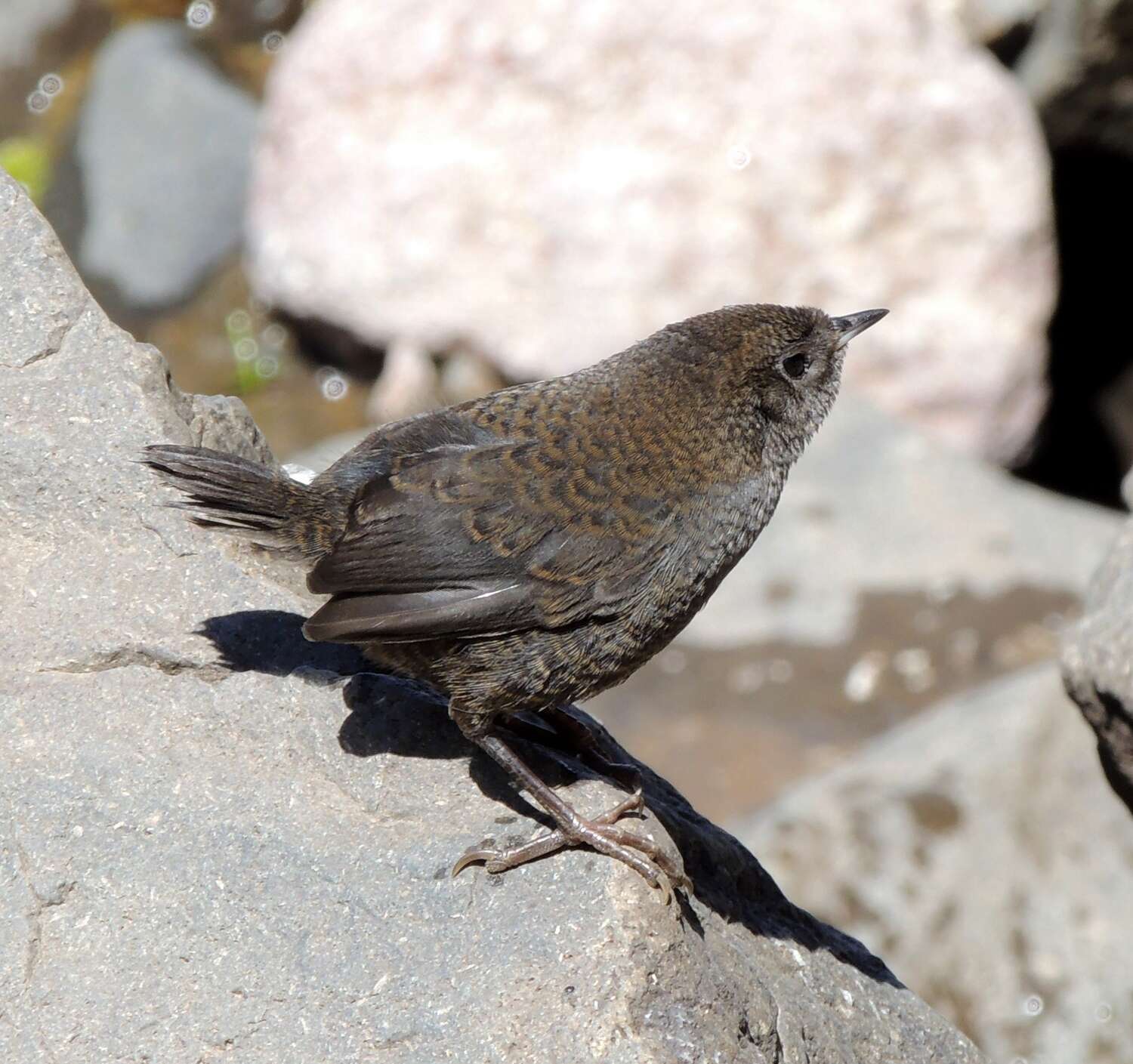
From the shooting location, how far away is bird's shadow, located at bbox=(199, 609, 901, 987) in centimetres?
400

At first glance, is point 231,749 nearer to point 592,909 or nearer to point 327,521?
point 327,521

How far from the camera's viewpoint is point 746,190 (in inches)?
Answer: 371

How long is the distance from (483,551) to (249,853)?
916mm

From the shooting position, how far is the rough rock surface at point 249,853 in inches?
135

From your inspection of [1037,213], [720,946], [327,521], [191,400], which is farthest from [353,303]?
[720,946]

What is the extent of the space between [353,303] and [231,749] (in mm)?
6709

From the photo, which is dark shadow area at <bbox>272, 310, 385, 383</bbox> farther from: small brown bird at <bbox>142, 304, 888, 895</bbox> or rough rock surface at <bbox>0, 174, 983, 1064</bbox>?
small brown bird at <bbox>142, 304, 888, 895</bbox>

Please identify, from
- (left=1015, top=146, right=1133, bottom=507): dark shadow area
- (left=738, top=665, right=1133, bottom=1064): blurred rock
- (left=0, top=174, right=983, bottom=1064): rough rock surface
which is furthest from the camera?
(left=1015, top=146, right=1133, bottom=507): dark shadow area

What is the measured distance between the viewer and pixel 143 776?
12.3 ft

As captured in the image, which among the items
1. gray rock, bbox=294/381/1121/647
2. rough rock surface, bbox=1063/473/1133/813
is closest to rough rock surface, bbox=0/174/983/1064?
rough rock surface, bbox=1063/473/1133/813

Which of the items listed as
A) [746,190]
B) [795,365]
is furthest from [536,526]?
[746,190]

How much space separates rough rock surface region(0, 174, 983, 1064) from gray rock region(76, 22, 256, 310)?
643cm

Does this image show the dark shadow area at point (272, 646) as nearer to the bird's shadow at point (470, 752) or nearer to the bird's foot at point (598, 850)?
the bird's shadow at point (470, 752)

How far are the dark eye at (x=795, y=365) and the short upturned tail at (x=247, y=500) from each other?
1.35m
